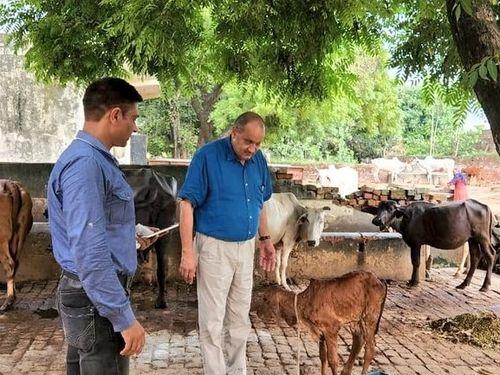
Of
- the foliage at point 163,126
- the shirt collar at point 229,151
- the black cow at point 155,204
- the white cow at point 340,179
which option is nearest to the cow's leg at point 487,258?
the black cow at point 155,204

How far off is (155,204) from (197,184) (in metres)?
3.34

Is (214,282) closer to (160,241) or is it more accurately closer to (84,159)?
(84,159)

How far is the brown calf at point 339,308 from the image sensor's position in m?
4.11

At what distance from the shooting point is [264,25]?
199 inches

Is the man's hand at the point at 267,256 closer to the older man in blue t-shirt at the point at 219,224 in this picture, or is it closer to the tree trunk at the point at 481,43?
the older man in blue t-shirt at the point at 219,224

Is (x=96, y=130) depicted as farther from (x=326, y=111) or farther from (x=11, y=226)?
(x=326, y=111)

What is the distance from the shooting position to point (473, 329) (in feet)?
19.9

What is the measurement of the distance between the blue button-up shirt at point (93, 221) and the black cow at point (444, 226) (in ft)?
21.0

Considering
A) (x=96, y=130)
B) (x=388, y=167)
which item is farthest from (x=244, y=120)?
(x=388, y=167)

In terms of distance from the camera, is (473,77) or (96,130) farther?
(473,77)

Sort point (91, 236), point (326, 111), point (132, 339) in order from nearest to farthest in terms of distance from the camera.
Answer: point (91, 236)
point (132, 339)
point (326, 111)

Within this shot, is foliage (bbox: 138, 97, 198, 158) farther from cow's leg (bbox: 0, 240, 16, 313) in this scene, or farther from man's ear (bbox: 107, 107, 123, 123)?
man's ear (bbox: 107, 107, 123, 123)

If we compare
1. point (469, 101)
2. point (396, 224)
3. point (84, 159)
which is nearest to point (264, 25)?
point (469, 101)

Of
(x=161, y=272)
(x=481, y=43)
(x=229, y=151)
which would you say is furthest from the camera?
(x=161, y=272)
